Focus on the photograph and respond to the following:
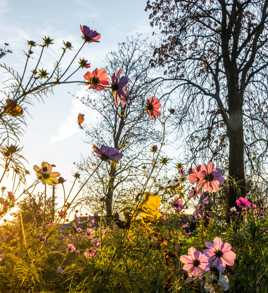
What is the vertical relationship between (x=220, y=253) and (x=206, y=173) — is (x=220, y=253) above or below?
below

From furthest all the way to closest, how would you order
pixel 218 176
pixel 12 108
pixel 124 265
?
pixel 124 265 → pixel 218 176 → pixel 12 108

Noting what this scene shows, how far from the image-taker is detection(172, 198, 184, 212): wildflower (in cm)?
395

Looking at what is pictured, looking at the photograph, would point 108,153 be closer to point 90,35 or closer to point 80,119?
point 80,119

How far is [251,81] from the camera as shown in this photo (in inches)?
504

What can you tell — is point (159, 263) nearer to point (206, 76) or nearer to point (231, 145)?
point (231, 145)

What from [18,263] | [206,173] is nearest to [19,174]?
[18,263]

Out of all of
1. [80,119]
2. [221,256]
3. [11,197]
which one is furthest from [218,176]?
[11,197]

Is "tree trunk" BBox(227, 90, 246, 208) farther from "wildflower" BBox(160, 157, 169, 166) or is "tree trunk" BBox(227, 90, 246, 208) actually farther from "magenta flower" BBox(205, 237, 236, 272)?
"magenta flower" BBox(205, 237, 236, 272)

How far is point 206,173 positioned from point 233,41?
998cm

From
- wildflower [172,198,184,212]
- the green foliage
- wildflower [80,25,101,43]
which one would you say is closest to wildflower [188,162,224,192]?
the green foliage

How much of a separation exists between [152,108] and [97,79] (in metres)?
0.37

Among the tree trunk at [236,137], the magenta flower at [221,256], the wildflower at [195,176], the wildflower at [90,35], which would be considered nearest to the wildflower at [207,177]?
the wildflower at [195,176]

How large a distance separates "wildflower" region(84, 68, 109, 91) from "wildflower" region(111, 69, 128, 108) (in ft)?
0.24

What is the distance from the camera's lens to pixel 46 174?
2.77 m
